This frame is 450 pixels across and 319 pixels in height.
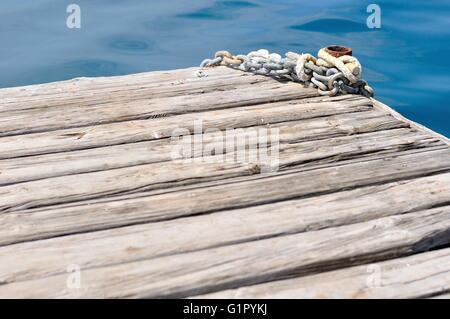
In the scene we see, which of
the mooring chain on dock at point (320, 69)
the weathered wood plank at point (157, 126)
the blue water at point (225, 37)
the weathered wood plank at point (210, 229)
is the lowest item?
the blue water at point (225, 37)

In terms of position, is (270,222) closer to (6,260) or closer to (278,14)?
Answer: (6,260)

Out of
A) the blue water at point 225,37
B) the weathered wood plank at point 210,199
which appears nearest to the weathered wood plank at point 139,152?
the weathered wood plank at point 210,199

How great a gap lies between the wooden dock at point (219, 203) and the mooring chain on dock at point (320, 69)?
0.28 feet

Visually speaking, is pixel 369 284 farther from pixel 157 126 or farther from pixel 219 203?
pixel 157 126

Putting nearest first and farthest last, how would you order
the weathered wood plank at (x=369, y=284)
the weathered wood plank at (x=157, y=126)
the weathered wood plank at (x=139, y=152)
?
1. the weathered wood plank at (x=369, y=284)
2. the weathered wood plank at (x=139, y=152)
3. the weathered wood plank at (x=157, y=126)

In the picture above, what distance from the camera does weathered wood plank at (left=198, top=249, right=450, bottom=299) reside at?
1.84m

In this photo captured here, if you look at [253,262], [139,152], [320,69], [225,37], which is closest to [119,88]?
[139,152]

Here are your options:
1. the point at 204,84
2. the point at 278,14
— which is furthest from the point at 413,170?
the point at 278,14

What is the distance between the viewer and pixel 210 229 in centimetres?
212

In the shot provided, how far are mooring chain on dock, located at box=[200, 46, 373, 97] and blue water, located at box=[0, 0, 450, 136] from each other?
2290 mm

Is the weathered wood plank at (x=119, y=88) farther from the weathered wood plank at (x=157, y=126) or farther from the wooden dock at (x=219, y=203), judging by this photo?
the weathered wood plank at (x=157, y=126)

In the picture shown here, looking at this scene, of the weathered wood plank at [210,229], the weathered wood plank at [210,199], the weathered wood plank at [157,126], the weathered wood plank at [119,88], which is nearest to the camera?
the weathered wood plank at [210,229]

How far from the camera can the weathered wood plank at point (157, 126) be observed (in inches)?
108
